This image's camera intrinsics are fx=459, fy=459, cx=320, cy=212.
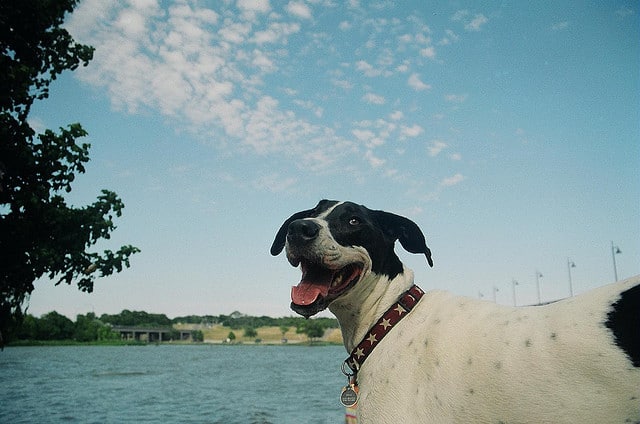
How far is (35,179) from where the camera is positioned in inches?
399

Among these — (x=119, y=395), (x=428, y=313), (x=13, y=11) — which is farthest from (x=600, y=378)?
(x=119, y=395)

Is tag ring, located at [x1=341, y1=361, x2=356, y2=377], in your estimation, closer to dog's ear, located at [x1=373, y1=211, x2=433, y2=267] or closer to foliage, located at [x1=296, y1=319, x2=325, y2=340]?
dog's ear, located at [x1=373, y1=211, x2=433, y2=267]

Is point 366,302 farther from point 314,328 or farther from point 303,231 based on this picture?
point 314,328

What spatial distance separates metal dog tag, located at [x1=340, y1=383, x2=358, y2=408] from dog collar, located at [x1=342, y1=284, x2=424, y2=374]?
12 cm

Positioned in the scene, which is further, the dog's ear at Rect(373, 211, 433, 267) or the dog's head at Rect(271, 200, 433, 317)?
the dog's ear at Rect(373, 211, 433, 267)

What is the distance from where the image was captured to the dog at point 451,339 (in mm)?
2291

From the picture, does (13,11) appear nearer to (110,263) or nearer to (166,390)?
(110,263)

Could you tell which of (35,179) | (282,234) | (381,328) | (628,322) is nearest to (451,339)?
(381,328)

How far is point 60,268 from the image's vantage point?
10227 millimetres

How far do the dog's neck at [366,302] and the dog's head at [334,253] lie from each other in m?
0.06

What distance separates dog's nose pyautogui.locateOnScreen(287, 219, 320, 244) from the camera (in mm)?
3424

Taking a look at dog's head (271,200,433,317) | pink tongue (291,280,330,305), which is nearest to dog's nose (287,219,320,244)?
dog's head (271,200,433,317)

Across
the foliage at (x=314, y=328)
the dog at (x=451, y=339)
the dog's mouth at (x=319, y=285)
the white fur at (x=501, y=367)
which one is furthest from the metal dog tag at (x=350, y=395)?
the foliage at (x=314, y=328)

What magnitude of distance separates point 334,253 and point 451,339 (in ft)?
3.34
